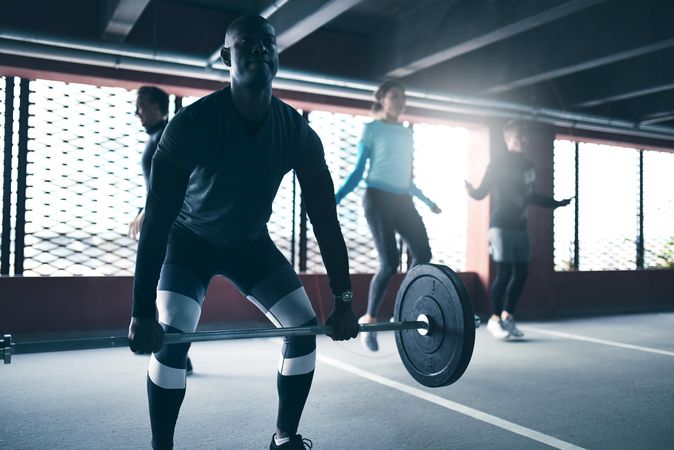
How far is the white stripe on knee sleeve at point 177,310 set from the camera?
1.75 metres

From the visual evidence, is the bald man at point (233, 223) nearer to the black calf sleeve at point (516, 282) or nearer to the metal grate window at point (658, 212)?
the black calf sleeve at point (516, 282)

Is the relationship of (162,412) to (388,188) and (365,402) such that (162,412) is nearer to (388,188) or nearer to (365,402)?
(365,402)

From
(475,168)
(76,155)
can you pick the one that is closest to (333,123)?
(475,168)

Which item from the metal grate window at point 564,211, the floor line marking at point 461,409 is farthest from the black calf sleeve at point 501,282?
the metal grate window at point 564,211

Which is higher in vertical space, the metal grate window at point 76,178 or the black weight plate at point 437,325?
the metal grate window at point 76,178

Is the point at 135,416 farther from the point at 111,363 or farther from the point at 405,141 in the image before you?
the point at 405,141

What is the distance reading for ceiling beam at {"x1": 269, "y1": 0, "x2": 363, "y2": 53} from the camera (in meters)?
→ 3.56

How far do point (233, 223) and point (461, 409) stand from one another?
4.87ft

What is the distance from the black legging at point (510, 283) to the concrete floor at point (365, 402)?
0.51 metres

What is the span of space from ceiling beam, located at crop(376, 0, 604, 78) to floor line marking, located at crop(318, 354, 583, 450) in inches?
91.7

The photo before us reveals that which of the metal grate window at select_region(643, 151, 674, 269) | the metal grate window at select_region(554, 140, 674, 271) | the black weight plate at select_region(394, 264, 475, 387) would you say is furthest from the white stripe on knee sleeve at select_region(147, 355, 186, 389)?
the metal grate window at select_region(643, 151, 674, 269)

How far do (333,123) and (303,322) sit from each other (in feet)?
13.1

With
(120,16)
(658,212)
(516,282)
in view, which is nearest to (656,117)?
(658,212)

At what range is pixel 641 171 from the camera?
7.72 m
